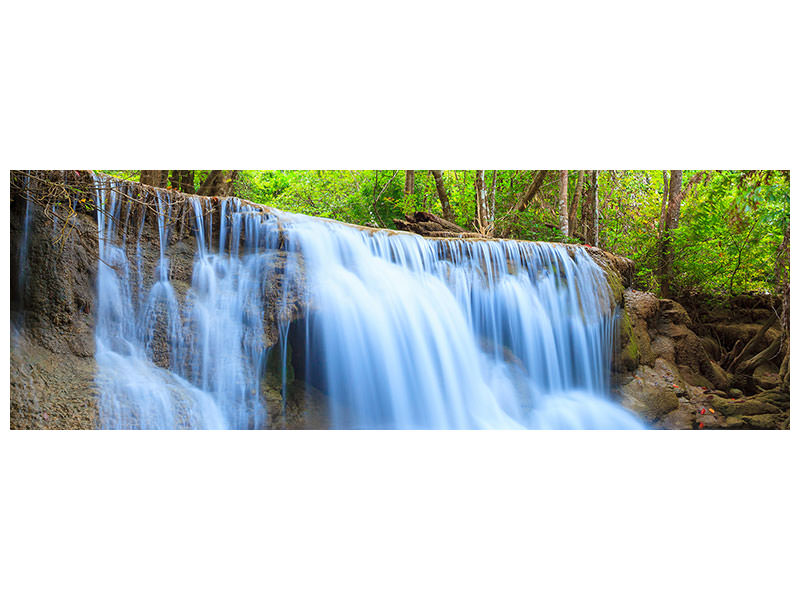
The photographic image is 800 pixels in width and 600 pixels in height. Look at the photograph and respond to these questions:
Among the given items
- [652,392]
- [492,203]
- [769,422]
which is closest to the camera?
[769,422]

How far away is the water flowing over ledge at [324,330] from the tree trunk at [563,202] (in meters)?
1.23

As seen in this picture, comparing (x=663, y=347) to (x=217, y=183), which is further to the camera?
(x=663, y=347)

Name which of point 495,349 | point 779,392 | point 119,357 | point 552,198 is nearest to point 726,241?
point 779,392

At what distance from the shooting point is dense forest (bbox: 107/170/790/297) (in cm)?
335

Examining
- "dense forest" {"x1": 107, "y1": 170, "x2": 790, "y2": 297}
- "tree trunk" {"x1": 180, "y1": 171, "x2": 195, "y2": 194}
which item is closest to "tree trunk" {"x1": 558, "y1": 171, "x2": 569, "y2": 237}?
"dense forest" {"x1": 107, "y1": 170, "x2": 790, "y2": 297}

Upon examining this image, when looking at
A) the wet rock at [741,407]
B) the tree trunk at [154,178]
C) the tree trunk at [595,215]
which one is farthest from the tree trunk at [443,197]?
the wet rock at [741,407]

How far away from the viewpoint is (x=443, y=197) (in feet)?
15.1

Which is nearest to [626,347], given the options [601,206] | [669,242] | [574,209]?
[669,242]

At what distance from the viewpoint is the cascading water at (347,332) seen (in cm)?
310

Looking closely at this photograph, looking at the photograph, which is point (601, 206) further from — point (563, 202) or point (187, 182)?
point (187, 182)

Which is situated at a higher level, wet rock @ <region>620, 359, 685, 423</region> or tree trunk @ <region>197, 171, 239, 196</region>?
tree trunk @ <region>197, 171, 239, 196</region>

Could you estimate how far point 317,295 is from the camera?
341 centimetres

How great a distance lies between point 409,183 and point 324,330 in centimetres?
155

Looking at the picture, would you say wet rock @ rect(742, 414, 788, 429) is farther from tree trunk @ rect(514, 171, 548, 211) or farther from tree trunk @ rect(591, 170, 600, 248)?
tree trunk @ rect(514, 171, 548, 211)
